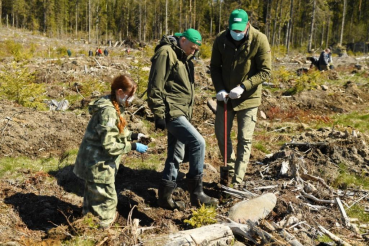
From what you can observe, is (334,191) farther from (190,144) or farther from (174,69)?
(174,69)

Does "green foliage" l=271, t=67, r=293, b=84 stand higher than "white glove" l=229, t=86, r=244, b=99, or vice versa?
"white glove" l=229, t=86, r=244, b=99

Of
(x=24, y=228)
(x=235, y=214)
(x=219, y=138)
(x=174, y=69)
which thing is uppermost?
(x=174, y=69)

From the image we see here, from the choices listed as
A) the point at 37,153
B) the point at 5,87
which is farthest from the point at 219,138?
the point at 5,87

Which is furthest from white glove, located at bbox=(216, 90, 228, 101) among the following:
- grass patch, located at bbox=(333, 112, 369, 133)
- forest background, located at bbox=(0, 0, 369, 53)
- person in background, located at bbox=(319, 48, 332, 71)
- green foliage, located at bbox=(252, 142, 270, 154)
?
forest background, located at bbox=(0, 0, 369, 53)

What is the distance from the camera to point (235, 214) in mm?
3816

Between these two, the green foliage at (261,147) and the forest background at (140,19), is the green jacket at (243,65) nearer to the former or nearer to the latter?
the green foliage at (261,147)

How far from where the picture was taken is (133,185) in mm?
4980

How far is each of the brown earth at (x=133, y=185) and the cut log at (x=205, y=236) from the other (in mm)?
201

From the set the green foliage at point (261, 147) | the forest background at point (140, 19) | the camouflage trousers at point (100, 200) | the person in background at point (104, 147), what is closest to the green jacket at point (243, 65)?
the person in background at point (104, 147)

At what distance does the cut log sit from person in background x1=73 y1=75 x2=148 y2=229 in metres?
0.86

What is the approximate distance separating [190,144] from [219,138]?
3.25 feet

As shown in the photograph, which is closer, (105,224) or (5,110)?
(105,224)

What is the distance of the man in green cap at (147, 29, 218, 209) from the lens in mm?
3760

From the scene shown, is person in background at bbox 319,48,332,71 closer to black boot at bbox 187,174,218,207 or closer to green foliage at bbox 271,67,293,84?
green foliage at bbox 271,67,293,84
